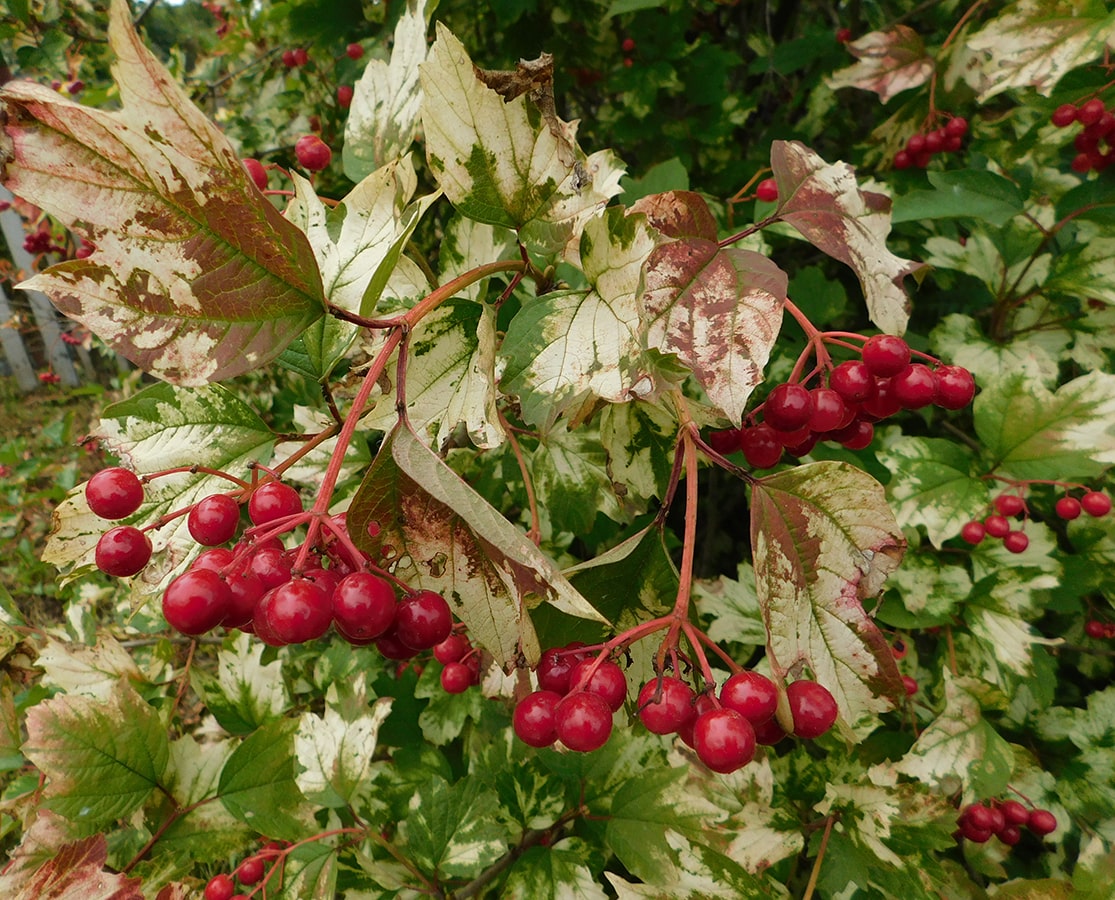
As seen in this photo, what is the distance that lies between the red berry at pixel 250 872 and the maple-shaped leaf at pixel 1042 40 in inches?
70.8

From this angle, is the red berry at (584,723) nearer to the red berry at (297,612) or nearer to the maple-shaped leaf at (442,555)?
the maple-shaped leaf at (442,555)

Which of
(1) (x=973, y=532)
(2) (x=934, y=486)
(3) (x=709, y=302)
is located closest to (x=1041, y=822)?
(1) (x=973, y=532)

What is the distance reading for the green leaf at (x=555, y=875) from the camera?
0.96 m

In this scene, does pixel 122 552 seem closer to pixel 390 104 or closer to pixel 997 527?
pixel 390 104

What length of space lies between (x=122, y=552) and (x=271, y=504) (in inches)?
5.9

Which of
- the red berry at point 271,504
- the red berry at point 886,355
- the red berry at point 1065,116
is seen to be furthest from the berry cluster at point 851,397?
the red berry at point 1065,116

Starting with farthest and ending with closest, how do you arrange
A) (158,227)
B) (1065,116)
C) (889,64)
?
(889,64), (1065,116), (158,227)

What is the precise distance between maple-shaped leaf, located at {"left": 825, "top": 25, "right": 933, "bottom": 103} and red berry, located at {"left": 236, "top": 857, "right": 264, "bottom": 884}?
78.4 inches

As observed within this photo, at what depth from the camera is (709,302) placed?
650 mm

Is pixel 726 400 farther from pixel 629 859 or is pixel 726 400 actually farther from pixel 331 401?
pixel 629 859

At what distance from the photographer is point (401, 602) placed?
0.64 m

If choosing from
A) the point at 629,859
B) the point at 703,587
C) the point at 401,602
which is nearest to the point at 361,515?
the point at 401,602

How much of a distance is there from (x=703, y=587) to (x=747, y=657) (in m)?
0.25

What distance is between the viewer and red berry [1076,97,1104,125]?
143 centimetres
